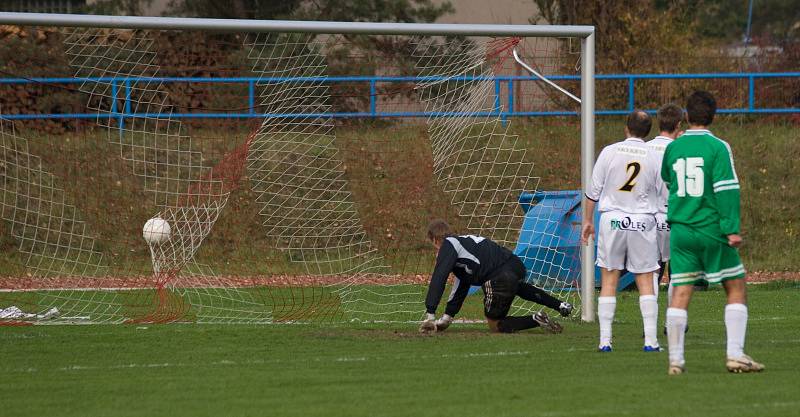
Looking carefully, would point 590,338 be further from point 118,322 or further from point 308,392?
point 118,322

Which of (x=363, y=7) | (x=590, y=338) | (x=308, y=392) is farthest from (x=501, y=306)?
(x=363, y=7)

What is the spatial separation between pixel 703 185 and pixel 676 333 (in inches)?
39.0

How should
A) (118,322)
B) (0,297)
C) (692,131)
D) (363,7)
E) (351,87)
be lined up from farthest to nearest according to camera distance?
(363,7)
(351,87)
(0,297)
(118,322)
(692,131)

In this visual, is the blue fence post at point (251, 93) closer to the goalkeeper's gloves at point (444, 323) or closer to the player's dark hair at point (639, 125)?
the goalkeeper's gloves at point (444, 323)

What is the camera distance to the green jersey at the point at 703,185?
8.20 m

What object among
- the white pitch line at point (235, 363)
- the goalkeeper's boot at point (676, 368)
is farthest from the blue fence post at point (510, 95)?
the goalkeeper's boot at point (676, 368)

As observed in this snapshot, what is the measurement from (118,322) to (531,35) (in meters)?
5.04

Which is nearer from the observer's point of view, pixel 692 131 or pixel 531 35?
pixel 692 131

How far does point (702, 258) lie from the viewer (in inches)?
328

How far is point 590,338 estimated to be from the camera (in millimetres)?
10875

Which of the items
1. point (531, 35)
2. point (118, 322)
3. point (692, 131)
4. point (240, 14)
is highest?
point (240, 14)

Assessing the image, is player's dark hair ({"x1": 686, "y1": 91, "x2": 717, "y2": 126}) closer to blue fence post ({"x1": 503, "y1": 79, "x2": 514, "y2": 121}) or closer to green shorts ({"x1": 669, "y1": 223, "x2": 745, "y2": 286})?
green shorts ({"x1": 669, "y1": 223, "x2": 745, "y2": 286})

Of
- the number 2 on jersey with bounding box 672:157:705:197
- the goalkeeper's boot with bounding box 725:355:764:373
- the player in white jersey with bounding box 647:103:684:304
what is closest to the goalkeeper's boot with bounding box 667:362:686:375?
the goalkeeper's boot with bounding box 725:355:764:373

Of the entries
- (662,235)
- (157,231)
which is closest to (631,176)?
(662,235)
